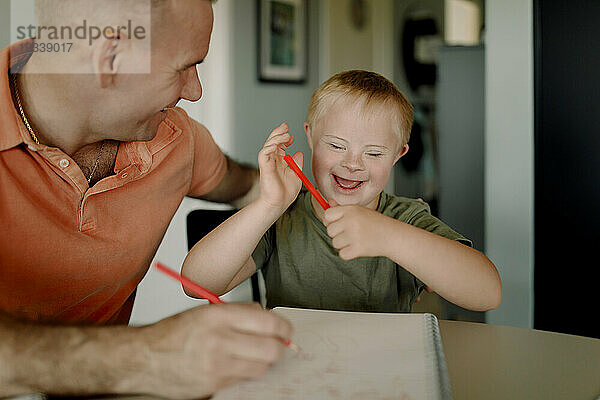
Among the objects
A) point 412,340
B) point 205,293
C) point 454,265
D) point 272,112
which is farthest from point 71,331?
point 272,112

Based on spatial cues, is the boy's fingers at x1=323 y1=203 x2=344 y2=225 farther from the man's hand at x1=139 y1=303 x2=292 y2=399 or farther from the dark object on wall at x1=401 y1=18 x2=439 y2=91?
the dark object on wall at x1=401 y1=18 x2=439 y2=91

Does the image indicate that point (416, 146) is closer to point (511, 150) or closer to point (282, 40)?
point (511, 150)

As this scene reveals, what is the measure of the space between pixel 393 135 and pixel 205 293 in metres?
0.45

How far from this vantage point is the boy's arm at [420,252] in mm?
787

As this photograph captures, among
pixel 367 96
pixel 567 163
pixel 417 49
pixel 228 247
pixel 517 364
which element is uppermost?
pixel 417 49

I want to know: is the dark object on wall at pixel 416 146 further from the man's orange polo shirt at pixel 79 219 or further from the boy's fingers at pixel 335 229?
the boy's fingers at pixel 335 229

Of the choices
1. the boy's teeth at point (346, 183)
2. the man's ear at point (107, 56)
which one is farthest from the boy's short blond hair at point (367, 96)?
the man's ear at point (107, 56)

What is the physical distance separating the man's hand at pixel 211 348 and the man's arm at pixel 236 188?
0.57 metres

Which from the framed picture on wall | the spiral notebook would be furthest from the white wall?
the spiral notebook

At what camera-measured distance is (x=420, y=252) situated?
0.81 m

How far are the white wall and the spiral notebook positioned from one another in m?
1.08

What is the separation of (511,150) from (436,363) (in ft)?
3.94

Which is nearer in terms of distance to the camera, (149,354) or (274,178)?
(149,354)

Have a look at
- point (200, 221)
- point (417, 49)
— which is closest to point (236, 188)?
point (200, 221)
